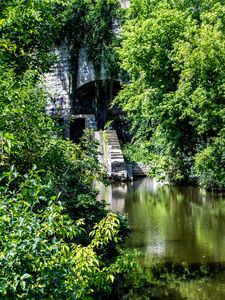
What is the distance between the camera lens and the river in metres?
8.47

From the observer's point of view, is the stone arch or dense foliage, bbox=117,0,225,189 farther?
the stone arch

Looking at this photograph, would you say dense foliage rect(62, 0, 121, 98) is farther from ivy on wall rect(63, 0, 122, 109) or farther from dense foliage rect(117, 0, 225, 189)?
dense foliage rect(117, 0, 225, 189)

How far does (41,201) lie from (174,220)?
23.4ft

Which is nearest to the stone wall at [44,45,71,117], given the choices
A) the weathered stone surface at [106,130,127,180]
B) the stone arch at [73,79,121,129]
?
the stone arch at [73,79,121,129]

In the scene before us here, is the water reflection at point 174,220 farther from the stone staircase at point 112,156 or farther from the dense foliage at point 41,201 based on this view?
the stone staircase at point 112,156

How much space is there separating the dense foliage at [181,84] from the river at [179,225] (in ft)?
4.30

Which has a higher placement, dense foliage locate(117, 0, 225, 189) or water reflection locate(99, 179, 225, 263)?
dense foliage locate(117, 0, 225, 189)

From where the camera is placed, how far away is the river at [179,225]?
847 cm

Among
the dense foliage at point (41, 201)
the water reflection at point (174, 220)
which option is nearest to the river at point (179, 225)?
the water reflection at point (174, 220)

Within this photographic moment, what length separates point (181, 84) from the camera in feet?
58.7

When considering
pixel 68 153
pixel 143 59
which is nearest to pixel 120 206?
pixel 143 59

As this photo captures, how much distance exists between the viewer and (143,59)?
19.2 meters

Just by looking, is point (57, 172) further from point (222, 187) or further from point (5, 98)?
point (222, 187)

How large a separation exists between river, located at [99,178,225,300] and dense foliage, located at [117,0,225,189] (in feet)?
4.30
